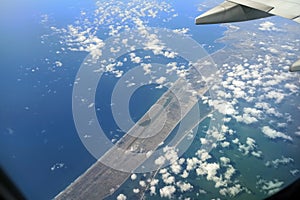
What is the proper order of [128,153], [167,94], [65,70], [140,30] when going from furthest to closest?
1. [140,30]
2. [65,70]
3. [167,94]
4. [128,153]

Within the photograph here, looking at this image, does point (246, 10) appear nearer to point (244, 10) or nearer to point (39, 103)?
point (244, 10)

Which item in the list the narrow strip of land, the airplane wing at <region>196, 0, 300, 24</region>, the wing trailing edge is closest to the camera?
the airplane wing at <region>196, 0, 300, 24</region>

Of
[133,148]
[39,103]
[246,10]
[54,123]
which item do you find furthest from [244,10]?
[39,103]

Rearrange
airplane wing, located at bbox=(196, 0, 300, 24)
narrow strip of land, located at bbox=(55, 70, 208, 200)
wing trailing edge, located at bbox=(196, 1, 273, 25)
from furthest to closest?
narrow strip of land, located at bbox=(55, 70, 208, 200), wing trailing edge, located at bbox=(196, 1, 273, 25), airplane wing, located at bbox=(196, 0, 300, 24)

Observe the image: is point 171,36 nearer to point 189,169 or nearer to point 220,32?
→ point 220,32

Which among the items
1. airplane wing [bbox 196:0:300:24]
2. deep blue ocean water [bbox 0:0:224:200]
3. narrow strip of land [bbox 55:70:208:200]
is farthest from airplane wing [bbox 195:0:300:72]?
narrow strip of land [bbox 55:70:208:200]

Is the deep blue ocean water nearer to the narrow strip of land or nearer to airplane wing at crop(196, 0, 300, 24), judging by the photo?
the narrow strip of land

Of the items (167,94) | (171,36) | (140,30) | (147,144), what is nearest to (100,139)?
(147,144)

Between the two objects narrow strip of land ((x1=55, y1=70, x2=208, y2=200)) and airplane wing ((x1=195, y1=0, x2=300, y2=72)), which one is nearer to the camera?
airplane wing ((x1=195, y1=0, x2=300, y2=72))

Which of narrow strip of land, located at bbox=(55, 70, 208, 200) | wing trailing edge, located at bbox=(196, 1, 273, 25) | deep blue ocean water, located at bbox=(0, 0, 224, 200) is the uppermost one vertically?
wing trailing edge, located at bbox=(196, 1, 273, 25)
